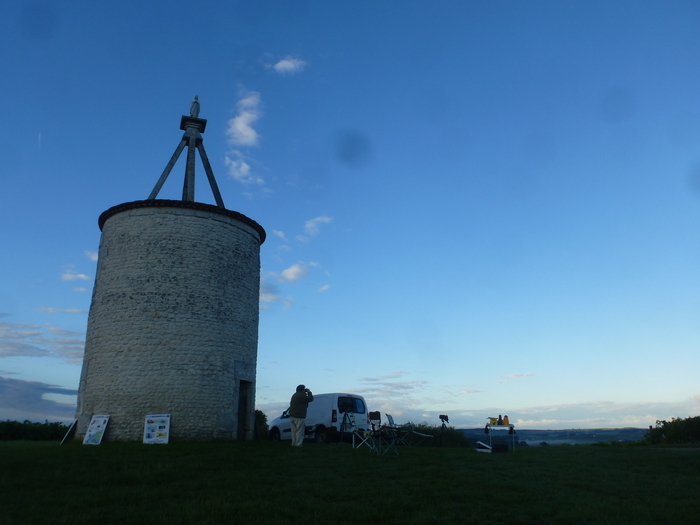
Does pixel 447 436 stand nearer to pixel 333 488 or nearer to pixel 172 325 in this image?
pixel 172 325

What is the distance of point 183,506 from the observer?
6090 millimetres

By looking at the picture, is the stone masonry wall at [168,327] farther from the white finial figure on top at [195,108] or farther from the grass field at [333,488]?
the white finial figure on top at [195,108]

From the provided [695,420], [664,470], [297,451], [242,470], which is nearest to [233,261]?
[297,451]

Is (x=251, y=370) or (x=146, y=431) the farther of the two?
(x=251, y=370)

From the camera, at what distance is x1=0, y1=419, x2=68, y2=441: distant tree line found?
65.8 feet

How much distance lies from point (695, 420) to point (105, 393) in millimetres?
20727

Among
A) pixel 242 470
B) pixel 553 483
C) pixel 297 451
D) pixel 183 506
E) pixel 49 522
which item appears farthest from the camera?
pixel 297 451

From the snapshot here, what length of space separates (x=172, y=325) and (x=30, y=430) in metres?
10.3

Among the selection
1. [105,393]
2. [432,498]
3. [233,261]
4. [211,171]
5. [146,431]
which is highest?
[211,171]

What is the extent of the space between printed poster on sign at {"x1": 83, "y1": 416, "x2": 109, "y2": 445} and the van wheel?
6806mm

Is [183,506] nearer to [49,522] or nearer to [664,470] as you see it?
[49,522]

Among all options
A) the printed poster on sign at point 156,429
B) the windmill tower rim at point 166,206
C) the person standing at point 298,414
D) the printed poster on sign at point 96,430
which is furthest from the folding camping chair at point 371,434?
the windmill tower rim at point 166,206

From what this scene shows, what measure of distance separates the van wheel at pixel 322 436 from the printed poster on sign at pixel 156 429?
5.22 meters

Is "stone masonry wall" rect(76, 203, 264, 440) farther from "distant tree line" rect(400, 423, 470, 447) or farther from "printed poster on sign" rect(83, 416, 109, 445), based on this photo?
"distant tree line" rect(400, 423, 470, 447)
